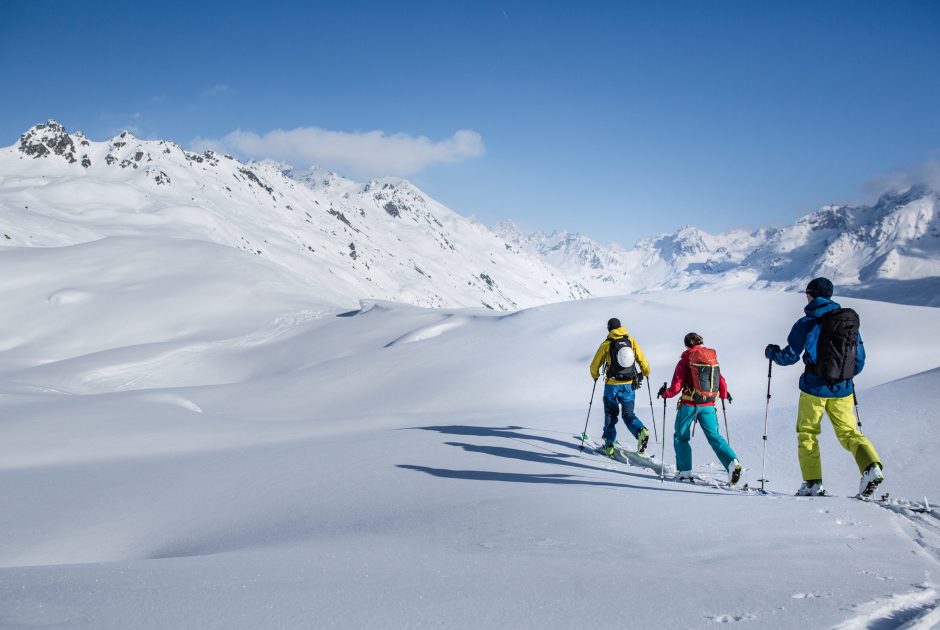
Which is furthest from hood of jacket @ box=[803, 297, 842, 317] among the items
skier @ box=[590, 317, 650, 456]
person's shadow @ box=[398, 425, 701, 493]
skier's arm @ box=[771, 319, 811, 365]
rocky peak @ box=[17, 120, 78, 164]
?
rocky peak @ box=[17, 120, 78, 164]

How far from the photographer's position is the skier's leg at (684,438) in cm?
776

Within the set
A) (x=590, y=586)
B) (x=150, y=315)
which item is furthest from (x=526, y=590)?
(x=150, y=315)

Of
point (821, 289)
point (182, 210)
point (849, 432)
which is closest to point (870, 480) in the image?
point (849, 432)

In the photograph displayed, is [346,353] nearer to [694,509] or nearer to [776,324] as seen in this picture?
[776,324]

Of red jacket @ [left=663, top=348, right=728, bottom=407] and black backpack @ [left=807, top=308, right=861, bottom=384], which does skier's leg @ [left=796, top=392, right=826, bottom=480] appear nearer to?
black backpack @ [left=807, top=308, right=861, bottom=384]

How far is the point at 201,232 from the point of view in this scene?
94.8 meters

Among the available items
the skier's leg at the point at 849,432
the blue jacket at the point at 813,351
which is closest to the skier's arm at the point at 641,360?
the blue jacket at the point at 813,351

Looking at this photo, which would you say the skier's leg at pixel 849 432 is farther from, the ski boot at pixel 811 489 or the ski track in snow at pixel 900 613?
the ski track in snow at pixel 900 613

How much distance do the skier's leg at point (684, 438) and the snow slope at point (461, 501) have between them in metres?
0.65

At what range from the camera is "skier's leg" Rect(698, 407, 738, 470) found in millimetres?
7445

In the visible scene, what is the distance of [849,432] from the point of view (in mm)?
6199

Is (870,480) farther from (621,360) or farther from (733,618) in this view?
(733,618)

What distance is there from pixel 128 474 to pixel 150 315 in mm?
26223

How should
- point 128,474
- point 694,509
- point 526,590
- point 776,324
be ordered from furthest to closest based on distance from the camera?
point 776,324, point 128,474, point 694,509, point 526,590
